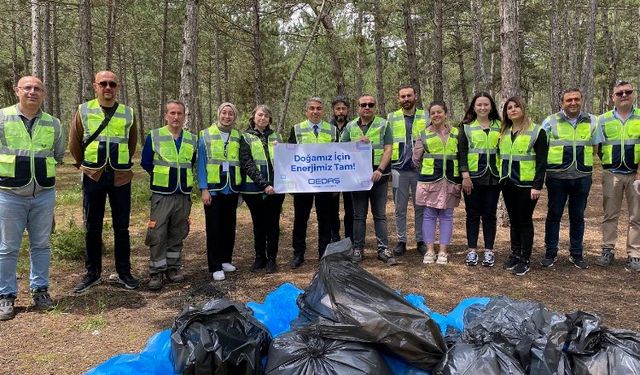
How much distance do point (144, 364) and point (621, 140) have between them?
18.2 feet

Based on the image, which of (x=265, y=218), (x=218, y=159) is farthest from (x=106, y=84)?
(x=265, y=218)

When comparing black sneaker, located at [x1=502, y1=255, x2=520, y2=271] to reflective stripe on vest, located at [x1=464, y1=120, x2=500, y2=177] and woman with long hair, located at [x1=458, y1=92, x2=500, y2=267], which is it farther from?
reflective stripe on vest, located at [x1=464, y1=120, x2=500, y2=177]

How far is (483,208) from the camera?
5.51 meters

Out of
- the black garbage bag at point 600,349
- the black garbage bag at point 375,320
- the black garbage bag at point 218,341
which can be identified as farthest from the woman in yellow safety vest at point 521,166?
the black garbage bag at point 218,341

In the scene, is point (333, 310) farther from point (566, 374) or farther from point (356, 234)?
point (356, 234)

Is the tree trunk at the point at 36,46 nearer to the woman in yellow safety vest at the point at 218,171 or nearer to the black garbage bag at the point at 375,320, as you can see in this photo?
the woman in yellow safety vest at the point at 218,171

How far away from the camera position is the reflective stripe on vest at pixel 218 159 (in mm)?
5168

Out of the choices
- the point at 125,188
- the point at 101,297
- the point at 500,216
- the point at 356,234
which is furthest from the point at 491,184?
the point at 101,297

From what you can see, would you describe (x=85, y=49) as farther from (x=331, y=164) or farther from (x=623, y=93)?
(x=623, y=93)

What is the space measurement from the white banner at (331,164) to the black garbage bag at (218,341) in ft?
9.29

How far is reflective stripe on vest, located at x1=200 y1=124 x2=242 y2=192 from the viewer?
17.0 feet

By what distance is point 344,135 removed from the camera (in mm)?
5812

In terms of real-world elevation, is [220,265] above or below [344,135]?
below

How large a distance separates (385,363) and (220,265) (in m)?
3.09
